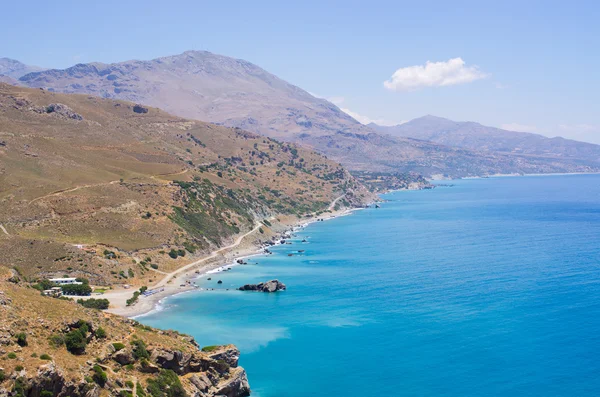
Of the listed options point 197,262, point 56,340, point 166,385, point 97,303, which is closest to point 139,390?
point 166,385

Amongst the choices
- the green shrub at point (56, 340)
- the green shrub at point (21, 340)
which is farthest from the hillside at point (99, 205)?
the green shrub at point (21, 340)

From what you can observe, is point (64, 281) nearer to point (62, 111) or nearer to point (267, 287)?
point (267, 287)

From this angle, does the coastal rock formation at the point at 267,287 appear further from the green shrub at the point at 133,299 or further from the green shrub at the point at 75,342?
the green shrub at the point at 75,342

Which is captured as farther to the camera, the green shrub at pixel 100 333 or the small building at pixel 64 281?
the small building at pixel 64 281

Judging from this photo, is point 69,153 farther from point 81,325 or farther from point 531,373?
point 531,373

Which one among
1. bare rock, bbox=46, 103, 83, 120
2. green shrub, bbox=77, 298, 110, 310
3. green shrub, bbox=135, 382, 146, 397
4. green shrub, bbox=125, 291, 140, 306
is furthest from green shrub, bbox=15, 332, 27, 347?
bare rock, bbox=46, 103, 83, 120

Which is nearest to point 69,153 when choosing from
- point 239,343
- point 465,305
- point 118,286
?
point 118,286
